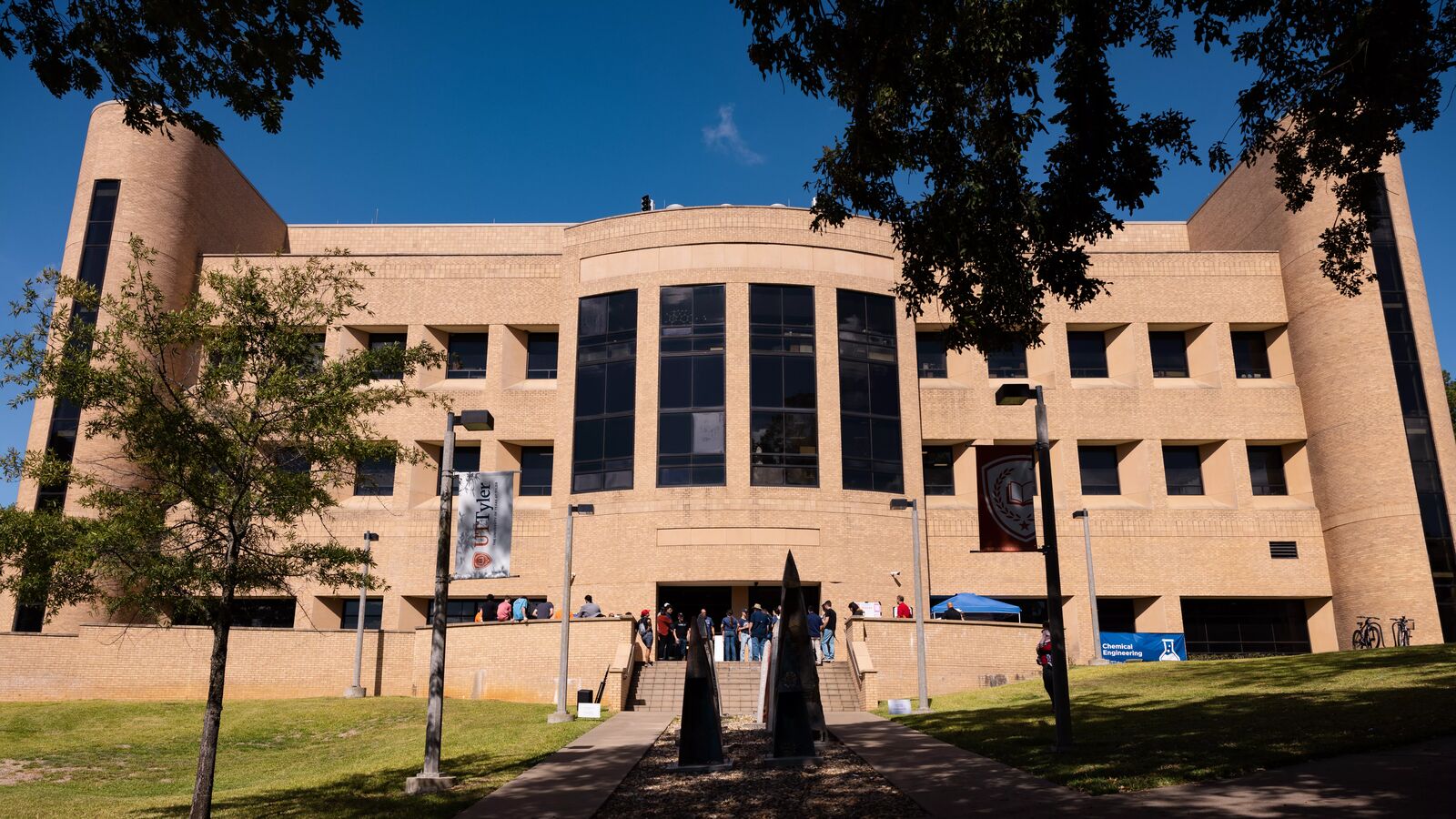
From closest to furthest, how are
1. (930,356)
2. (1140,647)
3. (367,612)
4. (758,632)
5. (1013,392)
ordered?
(1013,392), (758,632), (1140,647), (367,612), (930,356)

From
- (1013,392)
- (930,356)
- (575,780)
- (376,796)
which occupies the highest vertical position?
(930,356)

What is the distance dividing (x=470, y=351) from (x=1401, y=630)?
34567 millimetres

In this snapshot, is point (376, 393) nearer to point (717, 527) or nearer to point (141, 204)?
point (717, 527)

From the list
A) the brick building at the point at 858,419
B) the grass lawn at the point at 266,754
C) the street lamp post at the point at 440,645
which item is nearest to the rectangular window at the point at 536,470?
the brick building at the point at 858,419

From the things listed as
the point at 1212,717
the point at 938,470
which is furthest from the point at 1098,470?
the point at 1212,717

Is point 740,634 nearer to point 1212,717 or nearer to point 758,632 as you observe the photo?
point 758,632

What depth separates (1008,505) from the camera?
14891 millimetres

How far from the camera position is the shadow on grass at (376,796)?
11727 millimetres

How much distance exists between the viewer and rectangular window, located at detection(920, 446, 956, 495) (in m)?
38.4

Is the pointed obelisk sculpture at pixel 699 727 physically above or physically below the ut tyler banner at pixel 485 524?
below

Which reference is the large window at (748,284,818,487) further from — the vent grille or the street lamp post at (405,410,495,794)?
the street lamp post at (405,410,495,794)

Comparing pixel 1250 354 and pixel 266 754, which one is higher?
pixel 1250 354

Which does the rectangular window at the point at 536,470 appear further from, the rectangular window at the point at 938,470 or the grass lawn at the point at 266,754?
the rectangular window at the point at 938,470

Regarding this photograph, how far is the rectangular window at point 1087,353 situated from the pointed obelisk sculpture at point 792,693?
28.4 metres
